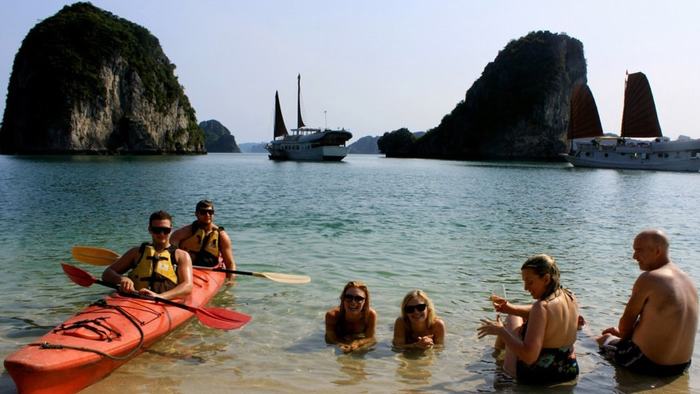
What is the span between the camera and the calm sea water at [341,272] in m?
5.75

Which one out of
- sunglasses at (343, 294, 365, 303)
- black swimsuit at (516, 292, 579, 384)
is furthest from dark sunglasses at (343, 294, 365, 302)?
black swimsuit at (516, 292, 579, 384)

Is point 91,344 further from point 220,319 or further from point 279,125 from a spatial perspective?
point 279,125

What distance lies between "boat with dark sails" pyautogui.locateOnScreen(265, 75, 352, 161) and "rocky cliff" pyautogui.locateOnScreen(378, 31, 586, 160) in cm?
5606

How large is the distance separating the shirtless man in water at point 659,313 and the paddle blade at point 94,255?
679cm

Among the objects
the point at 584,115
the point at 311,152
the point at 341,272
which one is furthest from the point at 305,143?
the point at 341,272

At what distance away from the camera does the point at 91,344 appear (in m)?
5.21

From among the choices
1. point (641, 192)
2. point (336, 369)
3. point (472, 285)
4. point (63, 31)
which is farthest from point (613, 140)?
point (63, 31)

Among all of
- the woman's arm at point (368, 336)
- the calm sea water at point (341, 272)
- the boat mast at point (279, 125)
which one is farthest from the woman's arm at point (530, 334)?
the boat mast at point (279, 125)

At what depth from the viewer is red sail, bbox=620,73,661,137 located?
73.9 metres

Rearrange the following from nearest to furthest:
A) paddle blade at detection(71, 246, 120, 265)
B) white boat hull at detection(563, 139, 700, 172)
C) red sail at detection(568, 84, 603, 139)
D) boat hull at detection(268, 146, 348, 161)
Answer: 1. paddle blade at detection(71, 246, 120, 265)
2. white boat hull at detection(563, 139, 700, 172)
3. red sail at detection(568, 84, 603, 139)
4. boat hull at detection(268, 146, 348, 161)

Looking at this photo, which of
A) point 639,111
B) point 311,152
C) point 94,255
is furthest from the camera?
point 311,152

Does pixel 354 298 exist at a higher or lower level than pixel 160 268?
lower

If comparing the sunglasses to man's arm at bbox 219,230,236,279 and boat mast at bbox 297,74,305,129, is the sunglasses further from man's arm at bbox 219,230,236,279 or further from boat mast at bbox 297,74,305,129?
boat mast at bbox 297,74,305,129

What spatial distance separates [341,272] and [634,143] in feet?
238
